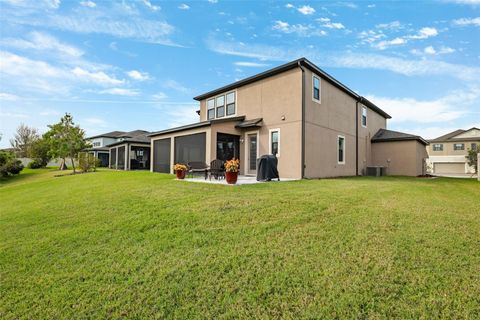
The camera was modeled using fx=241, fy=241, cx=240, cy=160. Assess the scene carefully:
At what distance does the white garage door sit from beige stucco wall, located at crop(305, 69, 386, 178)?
79.0ft

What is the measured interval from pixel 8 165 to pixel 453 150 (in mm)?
52329

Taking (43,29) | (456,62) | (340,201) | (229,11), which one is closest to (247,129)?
(229,11)

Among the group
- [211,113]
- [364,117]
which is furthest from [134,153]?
[364,117]

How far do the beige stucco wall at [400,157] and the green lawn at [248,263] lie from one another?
15.3 metres

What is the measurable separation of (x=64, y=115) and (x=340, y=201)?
2550 centimetres

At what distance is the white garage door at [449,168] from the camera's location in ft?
107

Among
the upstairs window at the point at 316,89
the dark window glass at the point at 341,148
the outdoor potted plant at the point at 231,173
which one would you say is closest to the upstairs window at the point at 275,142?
the upstairs window at the point at 316,89

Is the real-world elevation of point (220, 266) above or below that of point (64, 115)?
below

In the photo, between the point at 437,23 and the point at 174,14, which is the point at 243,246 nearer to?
the point at 174,14

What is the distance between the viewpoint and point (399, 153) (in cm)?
1872

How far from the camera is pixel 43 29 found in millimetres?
8852

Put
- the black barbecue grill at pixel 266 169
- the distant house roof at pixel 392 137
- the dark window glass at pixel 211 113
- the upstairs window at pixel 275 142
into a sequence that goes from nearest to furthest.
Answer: the black barbecue grill at pixel 266 169 → the upstairs window at pixel 275 142 → the dark window glass at pixel 211 113 → the distant house roof at pixel 392 137

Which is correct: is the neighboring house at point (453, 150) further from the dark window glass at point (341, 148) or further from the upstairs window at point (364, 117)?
the dark window glass at point (341, 148)

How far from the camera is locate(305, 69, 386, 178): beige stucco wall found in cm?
1194
